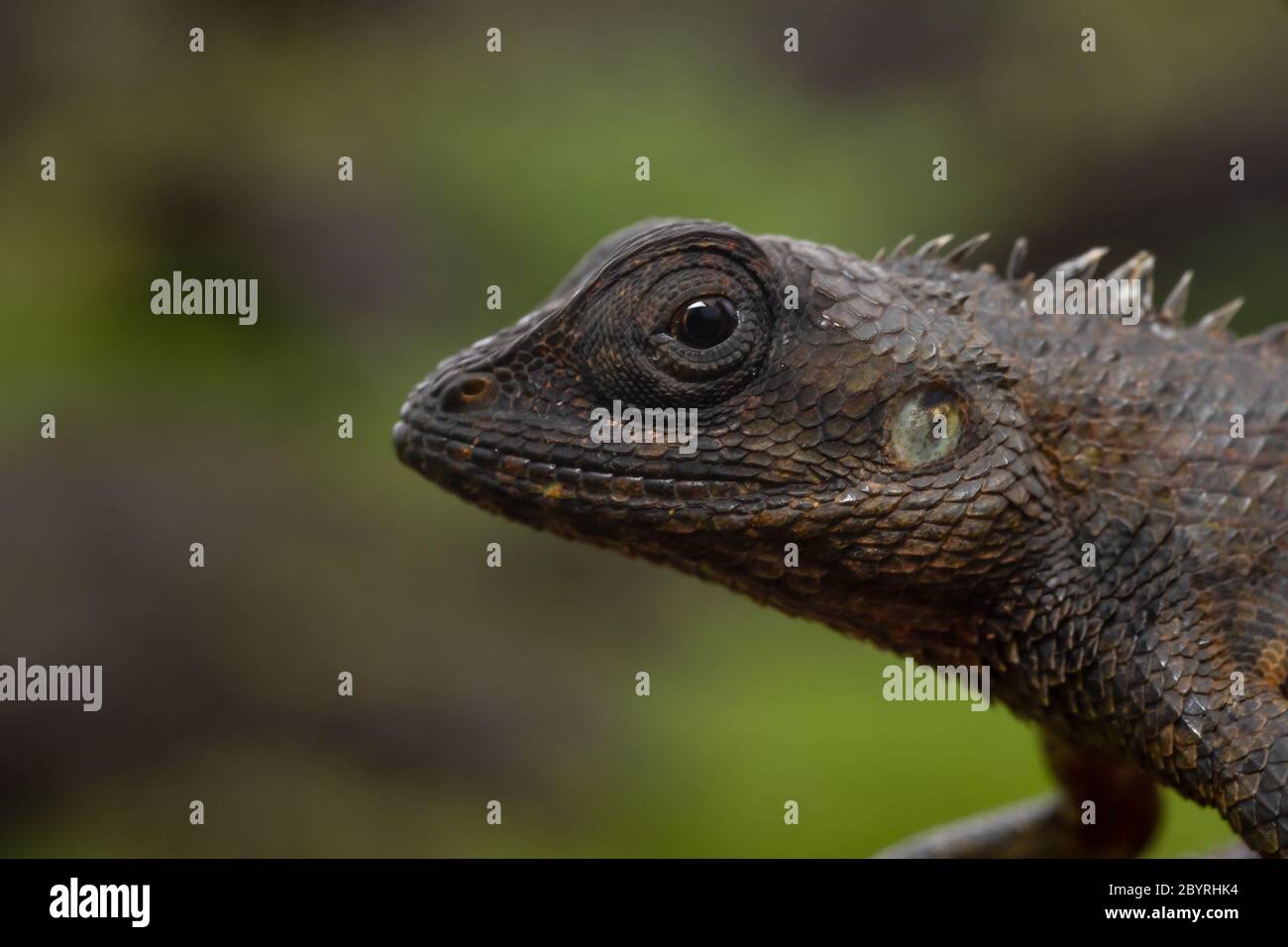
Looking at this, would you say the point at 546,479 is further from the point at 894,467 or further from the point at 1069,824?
the point at 1069,824

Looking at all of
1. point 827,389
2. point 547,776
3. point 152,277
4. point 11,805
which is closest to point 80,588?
point 11,805

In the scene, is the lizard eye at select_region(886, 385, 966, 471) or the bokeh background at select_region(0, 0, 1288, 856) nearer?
the lizard eye at select_region(886, 385, 966, 471)

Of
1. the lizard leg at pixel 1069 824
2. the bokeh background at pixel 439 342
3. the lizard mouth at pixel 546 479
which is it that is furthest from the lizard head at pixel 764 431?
the bokeh background at pixel 439 342

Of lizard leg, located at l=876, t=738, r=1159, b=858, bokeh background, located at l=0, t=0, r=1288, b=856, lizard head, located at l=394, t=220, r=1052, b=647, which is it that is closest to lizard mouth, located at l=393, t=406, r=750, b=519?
lizard head, located at l=394, t=220, r=1052, b=647

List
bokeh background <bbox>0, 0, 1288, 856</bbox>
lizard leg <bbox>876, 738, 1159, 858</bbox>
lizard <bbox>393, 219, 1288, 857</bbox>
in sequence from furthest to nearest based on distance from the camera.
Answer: bokeh background <bbox>0, 0, 1288, 856</bbox>, lizard leg <bbox>876, 738, 1159, 858</bbox>, lizard <bbox>393, 219, 1288, 857</bbox>

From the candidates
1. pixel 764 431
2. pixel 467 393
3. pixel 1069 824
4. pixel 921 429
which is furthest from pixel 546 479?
pixel 1069 824

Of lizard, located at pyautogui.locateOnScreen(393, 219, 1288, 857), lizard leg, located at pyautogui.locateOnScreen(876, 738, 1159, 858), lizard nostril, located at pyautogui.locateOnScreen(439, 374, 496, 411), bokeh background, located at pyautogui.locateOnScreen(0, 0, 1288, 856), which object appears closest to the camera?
lizard, located at pyautogui.locateOnScreen(393, 219, 1288, 857)

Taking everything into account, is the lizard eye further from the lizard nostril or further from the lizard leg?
the lizard leg
